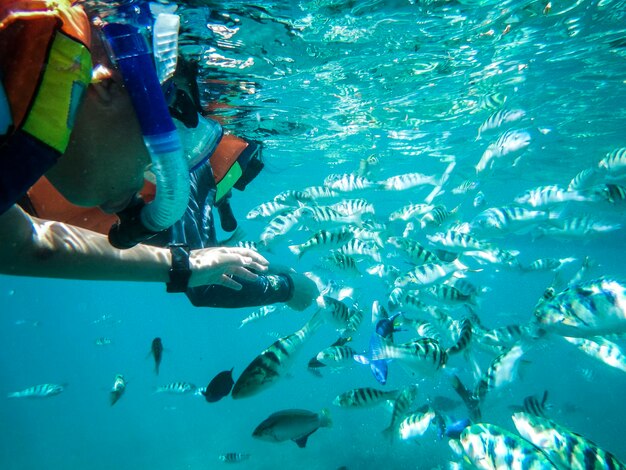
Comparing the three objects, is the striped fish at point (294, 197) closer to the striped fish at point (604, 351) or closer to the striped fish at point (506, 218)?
the striped fish at point (506, 218)

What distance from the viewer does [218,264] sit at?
279 centimetres

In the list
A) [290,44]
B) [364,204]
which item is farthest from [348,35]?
[364,204]

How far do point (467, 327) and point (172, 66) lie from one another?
16.4 ft

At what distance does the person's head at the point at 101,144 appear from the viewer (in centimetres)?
157

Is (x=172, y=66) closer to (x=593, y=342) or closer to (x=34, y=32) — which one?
(x=34, y=32)

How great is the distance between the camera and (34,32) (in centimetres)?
105

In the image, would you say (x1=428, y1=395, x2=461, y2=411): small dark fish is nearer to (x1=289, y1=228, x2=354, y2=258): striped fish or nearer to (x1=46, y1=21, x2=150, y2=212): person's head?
(x1=289, y1=228, x2=354, y2=258): striped fish

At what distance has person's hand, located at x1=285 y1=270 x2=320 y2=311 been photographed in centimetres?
474

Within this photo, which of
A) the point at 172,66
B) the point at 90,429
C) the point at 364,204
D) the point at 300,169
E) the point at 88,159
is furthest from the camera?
the point at 90,429

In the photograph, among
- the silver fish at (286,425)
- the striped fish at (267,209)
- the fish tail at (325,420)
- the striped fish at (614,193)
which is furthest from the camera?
the striped fish at (267,209)

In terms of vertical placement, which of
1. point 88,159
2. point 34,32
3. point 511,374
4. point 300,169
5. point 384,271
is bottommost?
point 300,169

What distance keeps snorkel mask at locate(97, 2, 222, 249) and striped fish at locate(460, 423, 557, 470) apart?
357cm

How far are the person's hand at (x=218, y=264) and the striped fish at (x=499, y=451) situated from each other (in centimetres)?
277

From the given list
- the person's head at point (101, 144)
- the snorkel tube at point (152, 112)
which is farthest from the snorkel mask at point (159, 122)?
the person's head at point (101, 144)
